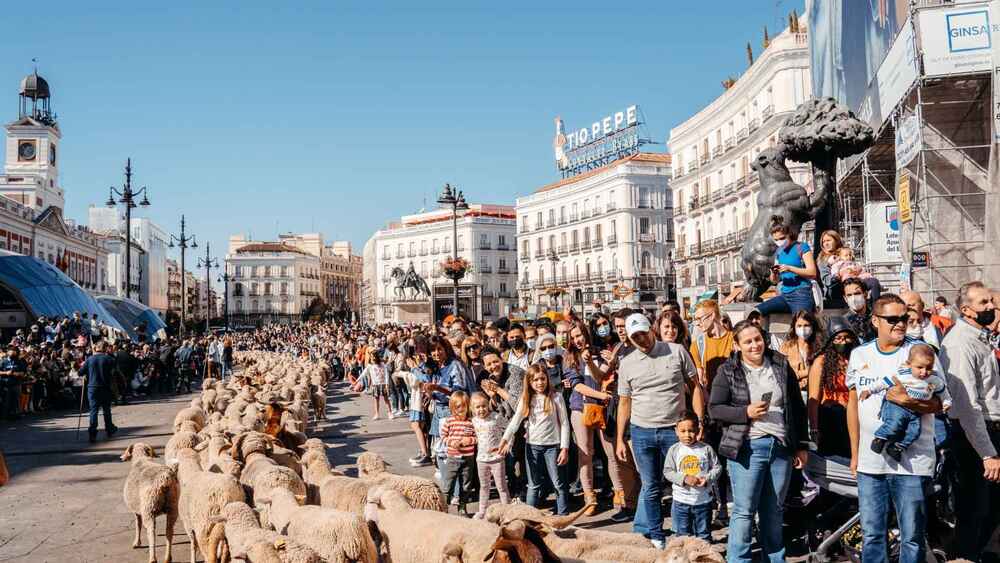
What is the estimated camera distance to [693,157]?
50062 mm

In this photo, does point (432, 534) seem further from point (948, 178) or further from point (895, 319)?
point (948, 178)

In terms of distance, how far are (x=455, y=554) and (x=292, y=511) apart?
74.5 inches

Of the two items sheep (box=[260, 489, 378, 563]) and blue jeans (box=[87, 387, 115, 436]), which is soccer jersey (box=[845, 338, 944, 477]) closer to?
sheep (box=[260, 489, 378, 563])

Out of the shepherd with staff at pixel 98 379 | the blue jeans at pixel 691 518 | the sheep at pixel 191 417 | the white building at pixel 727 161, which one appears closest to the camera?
the blue jeans at pixel 691 518

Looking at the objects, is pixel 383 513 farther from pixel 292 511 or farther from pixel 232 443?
pixel 232 443

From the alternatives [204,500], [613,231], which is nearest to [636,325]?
[204,500]

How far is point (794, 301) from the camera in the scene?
8.01m

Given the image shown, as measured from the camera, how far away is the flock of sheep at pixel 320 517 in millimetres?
4656

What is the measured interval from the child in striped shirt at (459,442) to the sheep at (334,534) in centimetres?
210

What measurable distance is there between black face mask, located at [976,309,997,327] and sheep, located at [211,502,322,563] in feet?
14.8

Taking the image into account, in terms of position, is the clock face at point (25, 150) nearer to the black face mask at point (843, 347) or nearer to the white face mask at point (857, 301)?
the white face mask at point (857, 301)

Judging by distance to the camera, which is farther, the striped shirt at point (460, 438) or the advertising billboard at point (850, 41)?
the advertising billboard at point (850, 41)

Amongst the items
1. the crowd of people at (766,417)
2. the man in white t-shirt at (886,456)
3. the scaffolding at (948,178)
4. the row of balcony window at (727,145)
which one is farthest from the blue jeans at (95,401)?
the row of balcony window at (727,145)

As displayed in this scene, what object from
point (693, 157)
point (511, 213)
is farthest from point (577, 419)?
point (511, 213)
